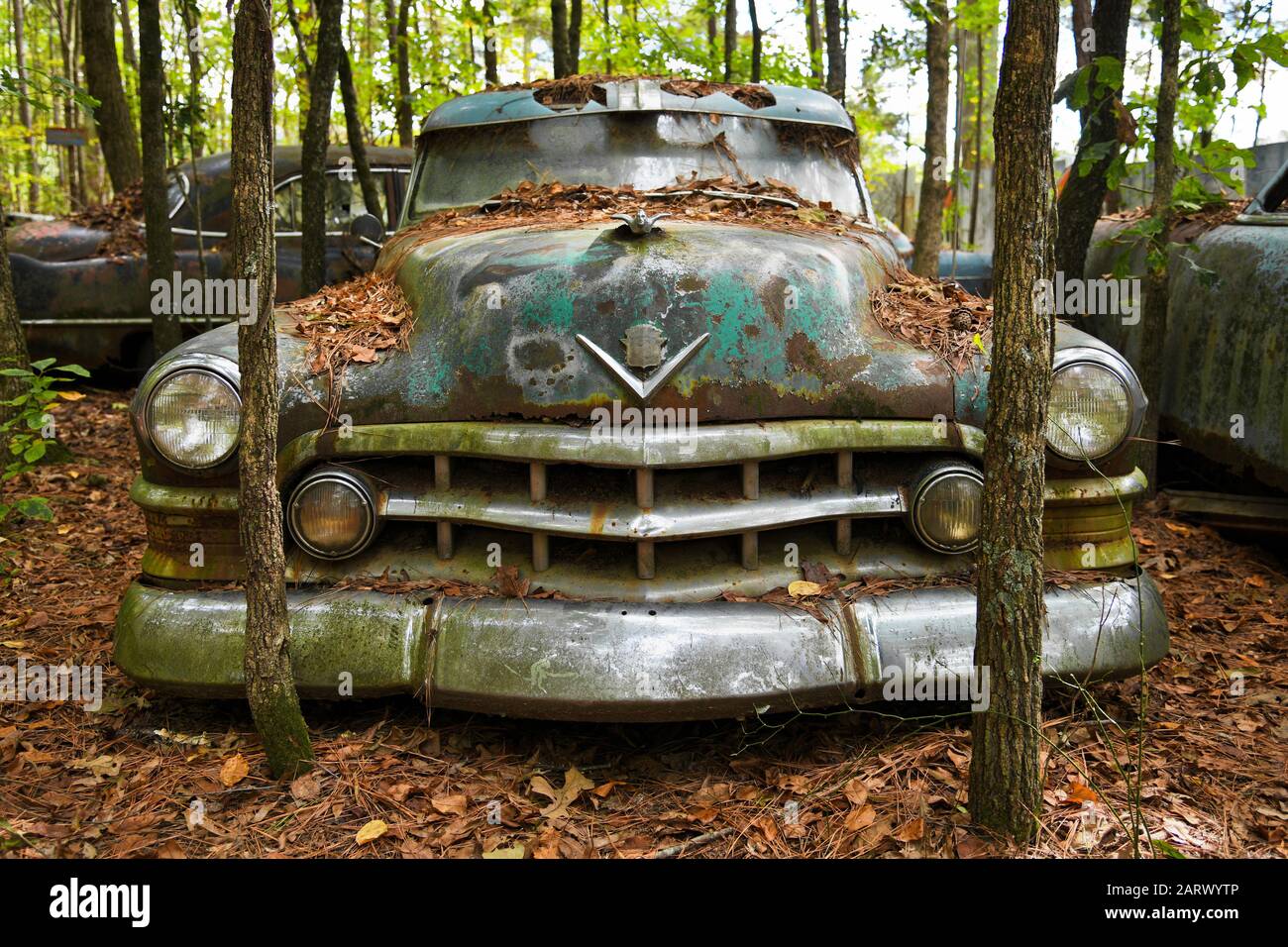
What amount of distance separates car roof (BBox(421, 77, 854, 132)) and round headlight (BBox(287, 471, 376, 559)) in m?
1.95

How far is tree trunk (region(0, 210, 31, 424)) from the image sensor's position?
177 inches

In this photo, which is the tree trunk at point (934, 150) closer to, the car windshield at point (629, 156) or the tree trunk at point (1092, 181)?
the tree trunk at point (1092, 181)

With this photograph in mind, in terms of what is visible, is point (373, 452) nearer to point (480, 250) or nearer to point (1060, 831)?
point (480, 250)

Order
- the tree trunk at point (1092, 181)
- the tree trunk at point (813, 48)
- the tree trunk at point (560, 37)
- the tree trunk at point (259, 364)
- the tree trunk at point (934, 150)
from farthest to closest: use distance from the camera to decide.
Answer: the tree trunk at point (813, 48), the tree trunk at point (934, 150), the tree trunk at point (560, 37), the tree trunk at point (1092, 181), the tree trunk at point (259, 364)

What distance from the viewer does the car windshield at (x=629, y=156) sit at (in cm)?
390

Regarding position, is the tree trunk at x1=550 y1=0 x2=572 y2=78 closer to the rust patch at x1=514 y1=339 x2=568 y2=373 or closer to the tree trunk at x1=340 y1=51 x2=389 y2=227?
the tree trunk at x1=340 y1=51 x2=389 y2=227

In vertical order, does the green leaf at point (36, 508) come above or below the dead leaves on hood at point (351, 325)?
below

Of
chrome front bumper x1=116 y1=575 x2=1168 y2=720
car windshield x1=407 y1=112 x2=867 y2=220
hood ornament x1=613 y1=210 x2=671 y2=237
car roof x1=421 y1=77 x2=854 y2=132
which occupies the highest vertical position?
car roof x1=421 y1=77 x2=854 y2=132

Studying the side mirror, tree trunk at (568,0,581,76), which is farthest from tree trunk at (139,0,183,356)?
tree trunk at (568,0,581,76)

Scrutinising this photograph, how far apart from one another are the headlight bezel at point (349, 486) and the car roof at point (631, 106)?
6.34ft

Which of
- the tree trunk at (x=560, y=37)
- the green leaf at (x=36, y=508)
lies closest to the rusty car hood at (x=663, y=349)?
the green leaf at (x=36, y=508)

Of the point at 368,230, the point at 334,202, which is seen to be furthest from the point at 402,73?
the point at 368,230

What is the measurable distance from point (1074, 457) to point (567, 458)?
4.38ft
